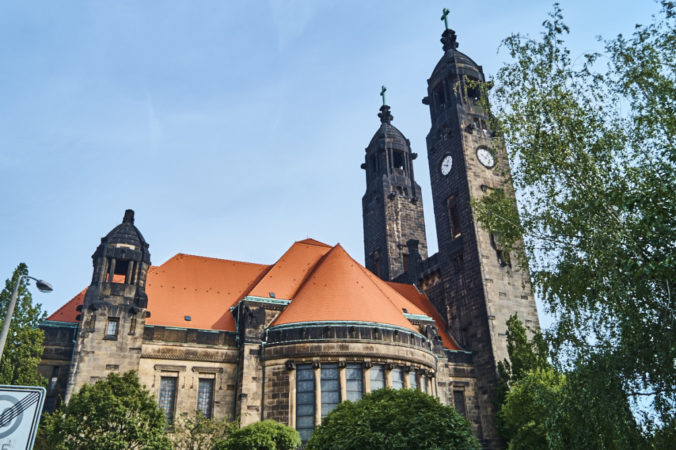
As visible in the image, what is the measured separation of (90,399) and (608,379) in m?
17.7

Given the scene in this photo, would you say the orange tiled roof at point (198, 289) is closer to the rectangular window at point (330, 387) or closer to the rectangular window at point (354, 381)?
the rectangular window at point (330, 387)

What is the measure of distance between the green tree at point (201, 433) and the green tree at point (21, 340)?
21.4 feet

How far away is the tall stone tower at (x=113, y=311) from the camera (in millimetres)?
26281

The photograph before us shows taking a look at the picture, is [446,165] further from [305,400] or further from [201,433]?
[201,433]

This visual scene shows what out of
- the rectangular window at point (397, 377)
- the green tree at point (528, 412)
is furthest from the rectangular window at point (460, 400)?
the rectangular window at point (397, 377)

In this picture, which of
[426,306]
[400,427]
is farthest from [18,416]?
[426,306]

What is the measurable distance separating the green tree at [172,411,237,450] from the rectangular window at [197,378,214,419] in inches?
106

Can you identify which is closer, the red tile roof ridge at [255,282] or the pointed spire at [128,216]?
the pointed spire at [128,216]

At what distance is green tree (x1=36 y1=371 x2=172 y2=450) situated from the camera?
750 inches

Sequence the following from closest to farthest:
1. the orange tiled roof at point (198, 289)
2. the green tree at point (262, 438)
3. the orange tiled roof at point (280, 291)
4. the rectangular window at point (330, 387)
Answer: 1. the green tree at point (262, 438)
2. the rectangular window at point (330, 387)
3. the orange tiled roof at point (280, 291)
4. the orange tiled roof at point (198, 289)

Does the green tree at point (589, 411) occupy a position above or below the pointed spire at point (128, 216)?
below

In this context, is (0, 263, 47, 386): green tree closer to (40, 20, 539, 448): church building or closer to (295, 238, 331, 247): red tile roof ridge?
(40, 20, 539, 448): church building

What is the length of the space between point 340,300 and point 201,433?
10107mm

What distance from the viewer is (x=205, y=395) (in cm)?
2847
